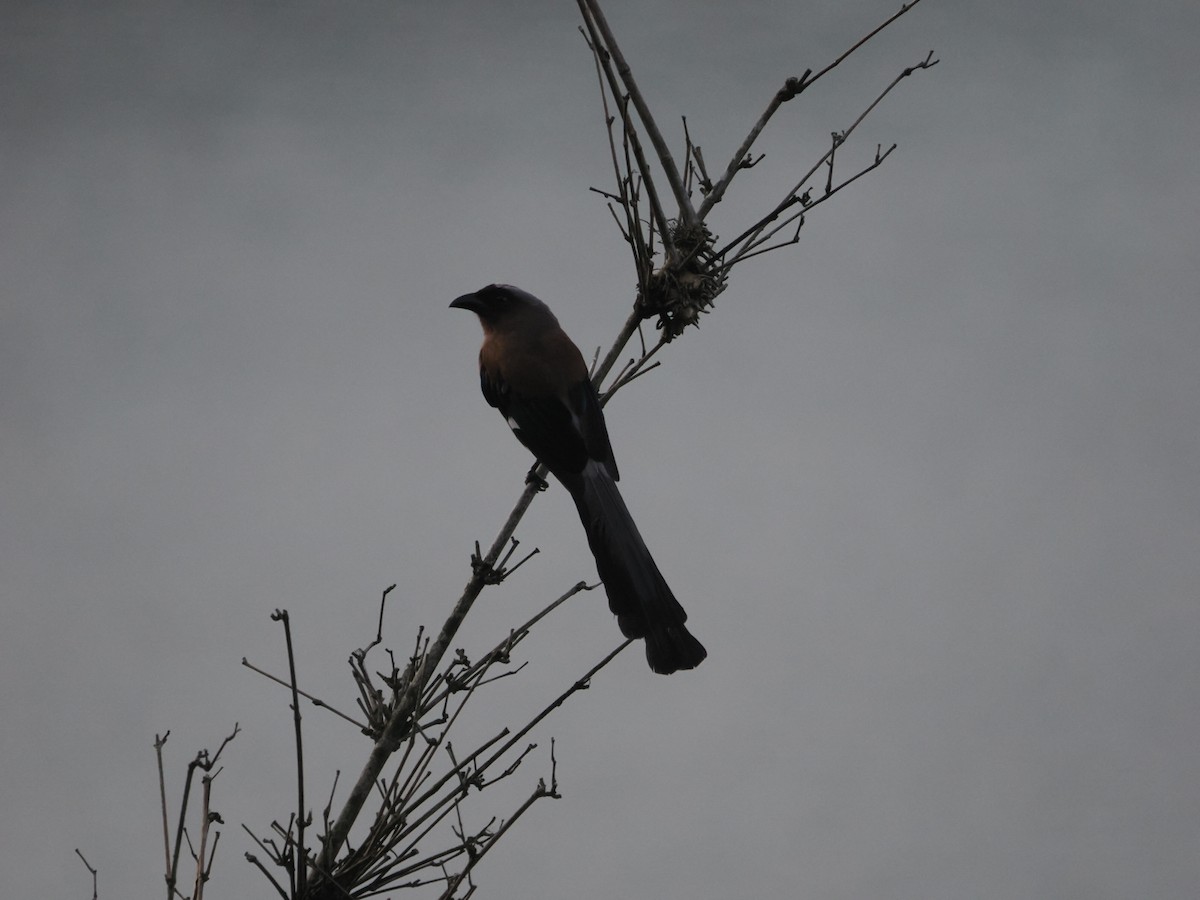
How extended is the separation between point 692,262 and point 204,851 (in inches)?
74.9

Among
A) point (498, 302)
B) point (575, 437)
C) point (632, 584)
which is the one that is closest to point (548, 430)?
point (575, 437)

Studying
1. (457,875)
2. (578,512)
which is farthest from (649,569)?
(457,875)

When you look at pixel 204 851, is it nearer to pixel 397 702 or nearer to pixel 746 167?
pixel 397 702

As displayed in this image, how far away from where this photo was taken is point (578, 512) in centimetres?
315

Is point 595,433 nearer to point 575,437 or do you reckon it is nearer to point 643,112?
point 575,437

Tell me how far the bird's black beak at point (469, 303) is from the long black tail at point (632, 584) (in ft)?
3.21

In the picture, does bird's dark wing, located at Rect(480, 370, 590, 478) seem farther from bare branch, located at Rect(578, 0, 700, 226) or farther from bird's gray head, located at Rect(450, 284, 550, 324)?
bare branch, located at Rect(578, 0, 700, 226)

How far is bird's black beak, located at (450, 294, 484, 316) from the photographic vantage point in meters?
3.81

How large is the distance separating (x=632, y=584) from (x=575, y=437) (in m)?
0.78

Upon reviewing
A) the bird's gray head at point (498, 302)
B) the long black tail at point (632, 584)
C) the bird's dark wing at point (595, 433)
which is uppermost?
the bird's gray head at point (498, 302)

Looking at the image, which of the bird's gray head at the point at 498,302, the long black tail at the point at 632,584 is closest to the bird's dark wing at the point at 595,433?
the long black tail at the point at 632,584

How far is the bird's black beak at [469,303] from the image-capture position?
3809 millimetres

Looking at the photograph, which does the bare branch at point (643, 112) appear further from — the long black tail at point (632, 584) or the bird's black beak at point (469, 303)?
the bird's black beak at point (469, 303)

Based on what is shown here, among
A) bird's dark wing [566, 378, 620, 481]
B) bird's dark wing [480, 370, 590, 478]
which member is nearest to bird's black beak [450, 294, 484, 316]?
bird's dark wing [480, 370, 590, 478]
